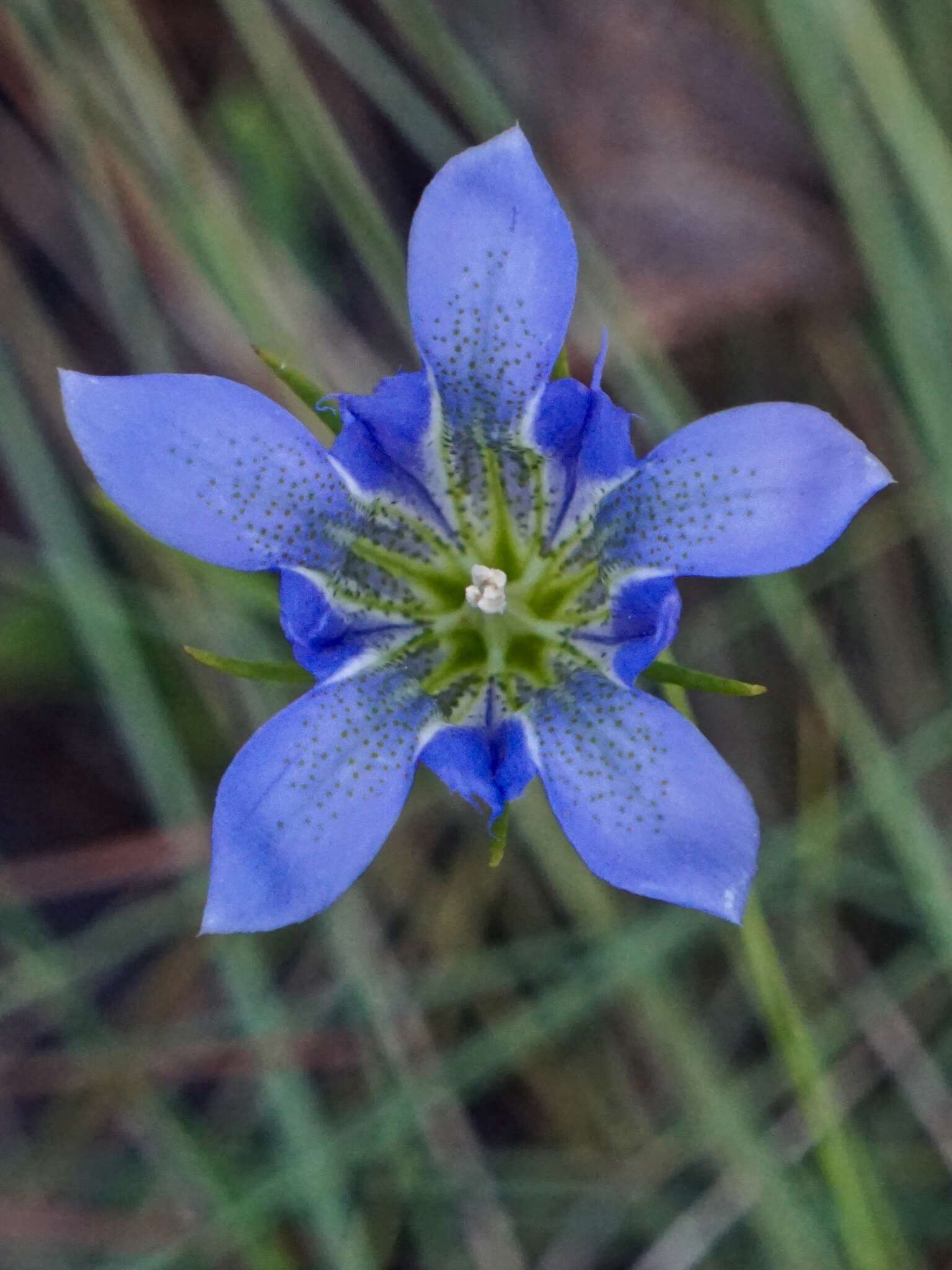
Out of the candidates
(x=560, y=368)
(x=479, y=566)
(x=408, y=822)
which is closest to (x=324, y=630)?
(x=479, y=566)

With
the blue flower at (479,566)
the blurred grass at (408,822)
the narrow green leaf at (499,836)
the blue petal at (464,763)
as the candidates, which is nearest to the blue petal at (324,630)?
the blue flower at (479,566)

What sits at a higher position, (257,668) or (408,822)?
(257,668)

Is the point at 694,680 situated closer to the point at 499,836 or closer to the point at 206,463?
the point at 499,836

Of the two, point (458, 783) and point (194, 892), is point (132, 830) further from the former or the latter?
point (458, 783)

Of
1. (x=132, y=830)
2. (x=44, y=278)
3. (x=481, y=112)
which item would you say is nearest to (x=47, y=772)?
(x=132, y=830)

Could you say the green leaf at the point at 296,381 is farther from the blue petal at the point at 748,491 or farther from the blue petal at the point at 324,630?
the blue petal at the point at 748,491

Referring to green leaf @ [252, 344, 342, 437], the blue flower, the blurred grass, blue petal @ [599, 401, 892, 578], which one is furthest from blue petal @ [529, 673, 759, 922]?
the blurred grass

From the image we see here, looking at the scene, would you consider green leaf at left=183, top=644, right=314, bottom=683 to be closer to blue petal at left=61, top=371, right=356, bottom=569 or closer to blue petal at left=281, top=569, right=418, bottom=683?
blue petal at left=281, top=569, right=418, bottom=683

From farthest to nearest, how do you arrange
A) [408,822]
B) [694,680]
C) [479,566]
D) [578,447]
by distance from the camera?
[408,822]
[479,566]
[578,447]
[694,680]
